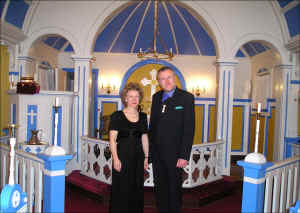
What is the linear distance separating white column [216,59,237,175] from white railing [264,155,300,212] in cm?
200

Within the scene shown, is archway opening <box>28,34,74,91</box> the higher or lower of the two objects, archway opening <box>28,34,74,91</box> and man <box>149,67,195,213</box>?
the higher

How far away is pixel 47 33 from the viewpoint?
4953 mm

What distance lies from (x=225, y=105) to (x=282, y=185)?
2580 mm

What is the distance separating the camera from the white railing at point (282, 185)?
2307 millimetres

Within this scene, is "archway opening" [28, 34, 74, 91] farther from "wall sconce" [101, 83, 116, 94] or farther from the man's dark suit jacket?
the man's dark suit jacket

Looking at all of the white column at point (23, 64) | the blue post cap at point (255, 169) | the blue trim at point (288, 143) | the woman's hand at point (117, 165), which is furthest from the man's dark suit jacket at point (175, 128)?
the white column at point (23, 64)

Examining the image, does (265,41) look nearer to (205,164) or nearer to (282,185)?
(205,164)

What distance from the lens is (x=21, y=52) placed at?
499 centimetres

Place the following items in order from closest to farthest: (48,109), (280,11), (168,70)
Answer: (168,70), (48,109), (280,11)

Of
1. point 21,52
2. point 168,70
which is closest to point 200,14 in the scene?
point 168,70

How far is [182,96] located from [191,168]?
1.97 meters

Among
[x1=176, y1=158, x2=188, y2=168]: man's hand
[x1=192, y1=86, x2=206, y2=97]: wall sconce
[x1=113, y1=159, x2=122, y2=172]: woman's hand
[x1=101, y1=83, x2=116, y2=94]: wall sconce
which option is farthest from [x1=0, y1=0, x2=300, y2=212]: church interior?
[x1=192, y1=86, x2=206, y2=97]: wall sconce

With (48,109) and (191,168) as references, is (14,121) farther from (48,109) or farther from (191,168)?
(191,168)

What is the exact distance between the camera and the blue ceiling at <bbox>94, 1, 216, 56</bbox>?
21.7ft
